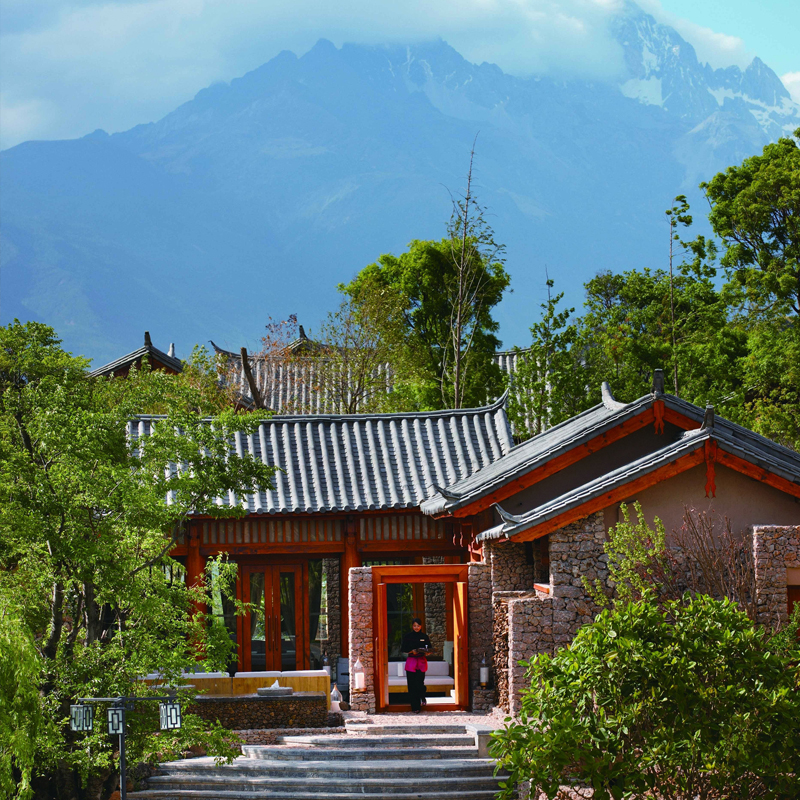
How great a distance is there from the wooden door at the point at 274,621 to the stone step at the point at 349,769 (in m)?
5.01

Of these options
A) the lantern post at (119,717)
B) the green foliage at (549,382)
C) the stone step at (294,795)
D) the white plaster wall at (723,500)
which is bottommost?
the stone step at (294,795)

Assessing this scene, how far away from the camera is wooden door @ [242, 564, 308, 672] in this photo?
18422 mm

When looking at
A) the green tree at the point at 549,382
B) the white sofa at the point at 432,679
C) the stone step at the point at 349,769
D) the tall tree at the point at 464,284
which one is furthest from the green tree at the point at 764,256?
the stone step at the point at 349,769

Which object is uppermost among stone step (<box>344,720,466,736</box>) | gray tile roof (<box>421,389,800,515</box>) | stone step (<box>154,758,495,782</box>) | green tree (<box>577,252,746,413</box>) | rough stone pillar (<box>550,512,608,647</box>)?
green tree (<box>577,252,746,413</box>)

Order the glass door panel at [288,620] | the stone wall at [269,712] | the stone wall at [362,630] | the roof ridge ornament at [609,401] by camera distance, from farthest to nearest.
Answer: the glass door panel at [288,620], the roof ridge ornament at [609,401], the stone wall at [362,630], the stone wall at [269,712]

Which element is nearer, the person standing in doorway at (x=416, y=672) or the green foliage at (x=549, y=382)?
the person standing in doorway at (x=416, y=672)

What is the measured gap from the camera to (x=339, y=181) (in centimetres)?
15238

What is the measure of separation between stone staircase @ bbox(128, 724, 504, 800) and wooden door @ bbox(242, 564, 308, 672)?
447cm

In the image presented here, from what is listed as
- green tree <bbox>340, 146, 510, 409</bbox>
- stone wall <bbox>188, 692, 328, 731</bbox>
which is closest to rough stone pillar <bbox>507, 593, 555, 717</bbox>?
stone wall <bbox>188, 692, 328, 731</bbox>

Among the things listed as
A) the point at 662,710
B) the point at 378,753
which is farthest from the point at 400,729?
the point at 662,710

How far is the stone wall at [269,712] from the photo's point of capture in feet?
48.8

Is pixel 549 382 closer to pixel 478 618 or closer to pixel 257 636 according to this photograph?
pixel 478 618

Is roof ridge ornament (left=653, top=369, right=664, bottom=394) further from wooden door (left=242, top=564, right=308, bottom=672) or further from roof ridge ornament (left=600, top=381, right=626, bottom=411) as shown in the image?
wooden door (left=242, top=564, right=308, bottom=672)

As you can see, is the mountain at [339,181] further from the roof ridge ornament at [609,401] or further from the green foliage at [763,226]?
the roof ridge ornament at [609,401]
